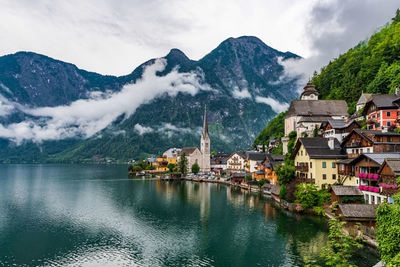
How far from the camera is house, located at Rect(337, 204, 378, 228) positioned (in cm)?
3703

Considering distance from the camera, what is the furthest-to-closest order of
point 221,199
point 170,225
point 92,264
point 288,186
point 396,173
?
point 221,199 → point 288,186 → point 170,225 → point 396,173 → point 92,264

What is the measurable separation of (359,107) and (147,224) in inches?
2587

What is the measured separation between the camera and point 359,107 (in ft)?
253

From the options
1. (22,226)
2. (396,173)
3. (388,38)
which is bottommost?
(22,226)

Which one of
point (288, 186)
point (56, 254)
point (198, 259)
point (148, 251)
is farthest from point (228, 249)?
point (288, 186)

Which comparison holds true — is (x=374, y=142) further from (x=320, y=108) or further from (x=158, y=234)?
(x=320, y=108)

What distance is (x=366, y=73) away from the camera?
90562 millimetres

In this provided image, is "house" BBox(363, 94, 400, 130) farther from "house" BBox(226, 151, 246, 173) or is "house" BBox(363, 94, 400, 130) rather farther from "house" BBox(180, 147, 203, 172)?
"house" BBox(180, 147, 203, 172)

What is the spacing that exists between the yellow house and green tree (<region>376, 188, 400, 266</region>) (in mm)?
33273

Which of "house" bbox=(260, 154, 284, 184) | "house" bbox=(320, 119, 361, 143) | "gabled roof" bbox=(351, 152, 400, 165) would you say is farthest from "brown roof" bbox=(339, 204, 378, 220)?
"house" bbox=(260, 154, 284, 184)

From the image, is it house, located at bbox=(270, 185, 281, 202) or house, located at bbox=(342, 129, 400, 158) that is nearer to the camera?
house, located at bbox=(342, 129, 400, 158)

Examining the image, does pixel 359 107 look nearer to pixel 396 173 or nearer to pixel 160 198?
pixel 396 173

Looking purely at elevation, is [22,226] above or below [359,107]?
below

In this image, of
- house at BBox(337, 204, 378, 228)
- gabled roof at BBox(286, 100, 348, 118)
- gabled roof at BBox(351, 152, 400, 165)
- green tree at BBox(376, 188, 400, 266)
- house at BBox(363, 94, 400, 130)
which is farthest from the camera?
gabled roof at BBox(286, 100, 348, 118)
